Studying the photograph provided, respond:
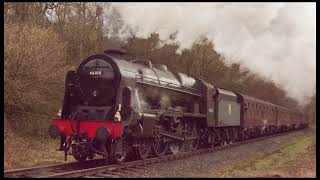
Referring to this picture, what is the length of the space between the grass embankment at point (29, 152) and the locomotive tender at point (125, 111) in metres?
0.91

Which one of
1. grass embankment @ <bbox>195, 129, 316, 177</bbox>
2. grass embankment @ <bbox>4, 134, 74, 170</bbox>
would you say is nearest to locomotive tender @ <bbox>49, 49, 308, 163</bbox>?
grass embankment @ <bbox>4, 134, 74, 170</bbox>

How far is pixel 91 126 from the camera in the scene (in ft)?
40.2

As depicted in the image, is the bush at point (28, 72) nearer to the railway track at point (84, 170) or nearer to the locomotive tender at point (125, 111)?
the locomotive tender at point (125, 111)

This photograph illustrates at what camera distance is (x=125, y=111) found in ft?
41.3

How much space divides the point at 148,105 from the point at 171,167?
2569 millimetres

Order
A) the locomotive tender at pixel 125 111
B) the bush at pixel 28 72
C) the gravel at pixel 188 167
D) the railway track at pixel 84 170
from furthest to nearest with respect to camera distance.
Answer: the bush at pixel 28 72 → the locomotive tender at pixel 125 111 → the gravel at pixel 188 167 → the railway track at pixel 84 170

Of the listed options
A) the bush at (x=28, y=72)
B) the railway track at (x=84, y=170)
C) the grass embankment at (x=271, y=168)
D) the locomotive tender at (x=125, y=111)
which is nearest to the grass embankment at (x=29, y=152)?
the locomotive tender at (x=125, y=111)

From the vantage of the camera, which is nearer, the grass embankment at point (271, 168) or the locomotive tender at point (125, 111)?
the grass embankment at point (271, 168)

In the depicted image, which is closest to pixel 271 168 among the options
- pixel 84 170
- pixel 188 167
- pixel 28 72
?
pixel 188 167

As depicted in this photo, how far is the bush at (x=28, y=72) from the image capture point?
17.0m

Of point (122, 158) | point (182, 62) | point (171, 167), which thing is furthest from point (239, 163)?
point (182, 62)

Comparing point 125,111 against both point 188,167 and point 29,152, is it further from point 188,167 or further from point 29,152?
point 29,152

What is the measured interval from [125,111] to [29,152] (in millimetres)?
4697

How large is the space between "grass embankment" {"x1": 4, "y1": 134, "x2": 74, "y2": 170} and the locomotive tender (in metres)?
0.91
